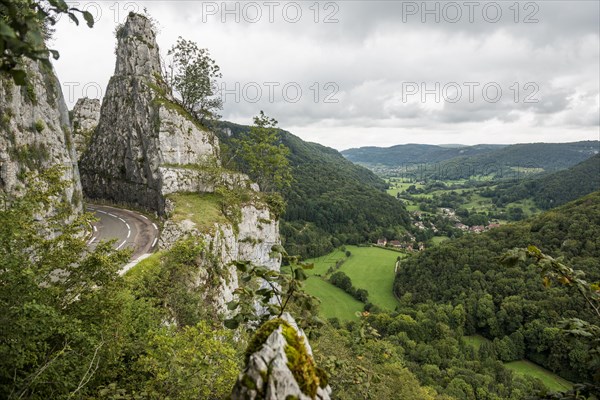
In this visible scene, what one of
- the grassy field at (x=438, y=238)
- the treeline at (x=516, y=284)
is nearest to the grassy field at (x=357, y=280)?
the treeline at (x=516, y=284)

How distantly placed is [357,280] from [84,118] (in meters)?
76.2

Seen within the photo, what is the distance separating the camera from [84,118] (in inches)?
1978

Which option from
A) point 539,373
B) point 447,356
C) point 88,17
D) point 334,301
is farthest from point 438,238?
point 88,17

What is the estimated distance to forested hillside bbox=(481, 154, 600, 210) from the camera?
172750mm

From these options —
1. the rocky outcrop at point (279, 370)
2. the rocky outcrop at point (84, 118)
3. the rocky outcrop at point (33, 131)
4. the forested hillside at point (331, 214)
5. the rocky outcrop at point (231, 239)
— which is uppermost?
the rocky outcrop at point (84, 118)

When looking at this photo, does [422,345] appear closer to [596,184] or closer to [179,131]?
[179,131]

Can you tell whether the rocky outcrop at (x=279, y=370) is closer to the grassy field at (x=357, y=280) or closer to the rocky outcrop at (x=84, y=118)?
the rocky outcrop at (x=84, y=118)

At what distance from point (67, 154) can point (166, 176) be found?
7.65 meters

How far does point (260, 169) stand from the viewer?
37906 millimetres

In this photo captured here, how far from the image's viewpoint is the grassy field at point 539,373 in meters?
55.0

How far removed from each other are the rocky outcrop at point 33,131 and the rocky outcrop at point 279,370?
16.3 meters

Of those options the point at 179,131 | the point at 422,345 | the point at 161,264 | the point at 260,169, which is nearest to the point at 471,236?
the point at 422,345

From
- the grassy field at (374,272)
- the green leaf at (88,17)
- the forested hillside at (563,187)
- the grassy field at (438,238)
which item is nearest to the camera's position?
the green leaf at (88,17)

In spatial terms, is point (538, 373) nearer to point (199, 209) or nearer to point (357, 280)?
point (357, 280)
